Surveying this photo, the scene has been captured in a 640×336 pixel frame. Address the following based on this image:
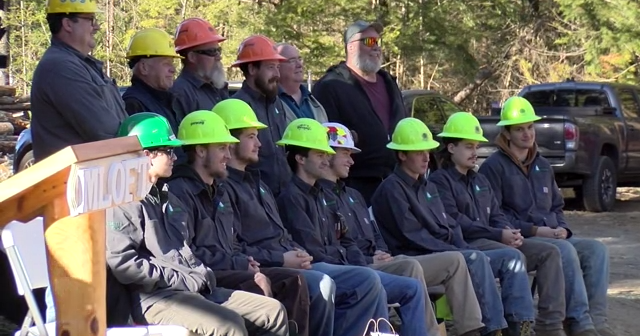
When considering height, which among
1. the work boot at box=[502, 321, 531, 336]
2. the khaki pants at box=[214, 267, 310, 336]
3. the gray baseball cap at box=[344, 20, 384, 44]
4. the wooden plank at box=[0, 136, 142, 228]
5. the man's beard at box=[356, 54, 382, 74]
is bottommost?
the work boot at box=[502, 321, 531, 336]

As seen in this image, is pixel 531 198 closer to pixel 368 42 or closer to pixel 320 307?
pixel 368 42

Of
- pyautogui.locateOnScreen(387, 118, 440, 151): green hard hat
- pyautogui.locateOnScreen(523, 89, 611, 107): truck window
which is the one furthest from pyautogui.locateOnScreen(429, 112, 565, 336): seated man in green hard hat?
pyautogui.locateOnScreen(523, 89, 611, 107): truck window

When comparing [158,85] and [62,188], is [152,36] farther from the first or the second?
[62,188]

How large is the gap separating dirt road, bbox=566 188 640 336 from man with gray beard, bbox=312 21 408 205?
226cm

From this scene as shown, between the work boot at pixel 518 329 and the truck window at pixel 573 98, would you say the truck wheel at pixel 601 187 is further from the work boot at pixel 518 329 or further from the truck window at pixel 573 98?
the work boot at pixel 518 329

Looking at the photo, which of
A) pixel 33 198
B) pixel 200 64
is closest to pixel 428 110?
pixel 200 64

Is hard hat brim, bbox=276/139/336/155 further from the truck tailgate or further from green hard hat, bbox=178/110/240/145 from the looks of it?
the truck tailgate

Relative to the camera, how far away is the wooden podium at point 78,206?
8.68 feet

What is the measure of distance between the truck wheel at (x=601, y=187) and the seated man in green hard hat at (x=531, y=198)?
7.56 metres

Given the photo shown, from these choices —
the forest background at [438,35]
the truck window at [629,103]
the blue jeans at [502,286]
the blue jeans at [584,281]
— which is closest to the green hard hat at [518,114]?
the blue jeans at [584,281]

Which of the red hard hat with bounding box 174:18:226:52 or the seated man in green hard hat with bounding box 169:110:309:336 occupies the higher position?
the red hard hat with bounding box 174:18:226:52

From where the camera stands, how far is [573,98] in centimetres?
1669

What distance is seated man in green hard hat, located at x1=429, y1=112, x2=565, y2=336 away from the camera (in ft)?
24.1

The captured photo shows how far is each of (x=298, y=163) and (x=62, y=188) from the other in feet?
12.8
